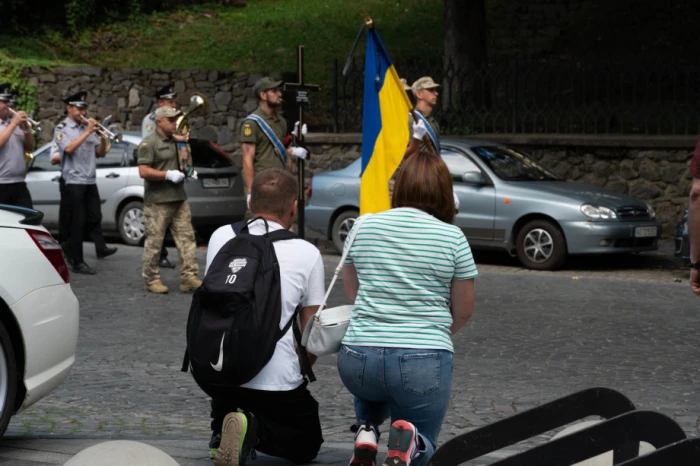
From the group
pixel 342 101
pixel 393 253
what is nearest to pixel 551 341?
pixel 393 253

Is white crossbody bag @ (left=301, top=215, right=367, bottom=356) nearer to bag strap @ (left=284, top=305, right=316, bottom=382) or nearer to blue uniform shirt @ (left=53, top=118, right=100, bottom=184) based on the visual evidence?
bag strap @ (left=284, top=305, right=316, bottom=382)

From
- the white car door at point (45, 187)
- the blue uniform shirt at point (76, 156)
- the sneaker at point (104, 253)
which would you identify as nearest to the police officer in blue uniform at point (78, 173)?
the blue uniform shirt at point (76, 156)

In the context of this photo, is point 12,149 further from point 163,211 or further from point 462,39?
point 462,39

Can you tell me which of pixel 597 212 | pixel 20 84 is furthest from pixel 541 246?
pixel 20 84

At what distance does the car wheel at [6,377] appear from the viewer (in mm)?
5250

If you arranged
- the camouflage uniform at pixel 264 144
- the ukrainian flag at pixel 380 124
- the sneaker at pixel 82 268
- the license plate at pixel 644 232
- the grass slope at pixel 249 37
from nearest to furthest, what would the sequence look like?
the ukrainian flag at pixel 380 124, the camouflage uniform at pixel 264 144, the sneaker at pixel 82 268, the license plate at pixel 644 232, the grass slope at pixel 249 37

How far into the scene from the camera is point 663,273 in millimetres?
13406

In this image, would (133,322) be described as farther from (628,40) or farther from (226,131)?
(628,40)

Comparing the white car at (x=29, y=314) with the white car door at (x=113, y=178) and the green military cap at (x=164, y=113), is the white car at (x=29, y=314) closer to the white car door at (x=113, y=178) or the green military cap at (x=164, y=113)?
the green military cap at (x=164, y=113)

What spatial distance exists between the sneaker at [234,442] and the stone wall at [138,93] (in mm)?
14837

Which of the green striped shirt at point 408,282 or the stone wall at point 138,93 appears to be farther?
the stone wall at point 138,93

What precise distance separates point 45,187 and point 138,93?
163 inches

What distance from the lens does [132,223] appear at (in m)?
15.6

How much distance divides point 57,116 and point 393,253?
16.6 m
